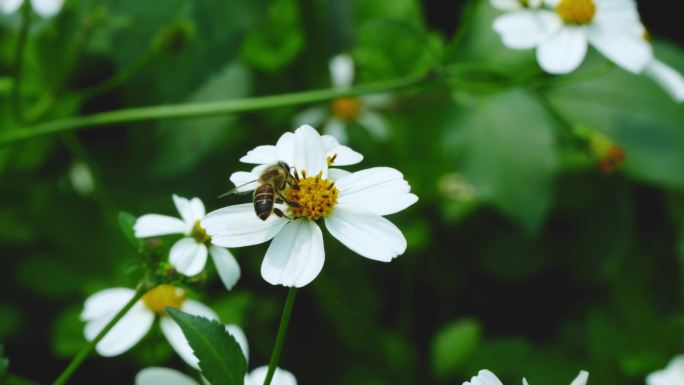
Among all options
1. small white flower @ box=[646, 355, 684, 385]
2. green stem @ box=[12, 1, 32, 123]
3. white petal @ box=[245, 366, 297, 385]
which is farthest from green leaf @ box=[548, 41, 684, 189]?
green stem @ box=[12, 1, 32, 123]

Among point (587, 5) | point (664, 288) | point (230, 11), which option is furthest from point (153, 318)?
point (664, 288)

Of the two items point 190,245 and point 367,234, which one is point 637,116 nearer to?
point 367,234

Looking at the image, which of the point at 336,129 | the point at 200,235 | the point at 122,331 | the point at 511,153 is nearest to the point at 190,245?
the point at 200,235

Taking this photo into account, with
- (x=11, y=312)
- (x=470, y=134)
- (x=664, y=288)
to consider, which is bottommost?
(x=664, y=288)

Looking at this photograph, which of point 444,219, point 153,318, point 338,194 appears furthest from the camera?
point 444,219

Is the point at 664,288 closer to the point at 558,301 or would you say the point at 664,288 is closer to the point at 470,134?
the point at 558,301

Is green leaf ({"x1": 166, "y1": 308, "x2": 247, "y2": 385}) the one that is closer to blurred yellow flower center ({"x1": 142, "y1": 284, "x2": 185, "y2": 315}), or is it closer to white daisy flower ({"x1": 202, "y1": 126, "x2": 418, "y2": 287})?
white daisy flower ({"x1": 202, "y1": 126, "x2": 418, "y2": 287})

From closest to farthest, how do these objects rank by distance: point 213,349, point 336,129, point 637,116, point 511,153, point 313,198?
point 213,349 < point 313,198 < point 511,153 < point 637,116 < point 336,129

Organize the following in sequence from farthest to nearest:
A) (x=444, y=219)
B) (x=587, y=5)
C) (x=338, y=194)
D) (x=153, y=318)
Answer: (x=444, y=219) < (x=587, y=5) < (x=153, y=318) < (x=338, y=194)

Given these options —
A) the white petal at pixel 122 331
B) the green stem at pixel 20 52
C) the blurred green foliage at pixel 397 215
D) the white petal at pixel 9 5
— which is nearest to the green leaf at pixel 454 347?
the blurred green foliage at pixel 397 215
